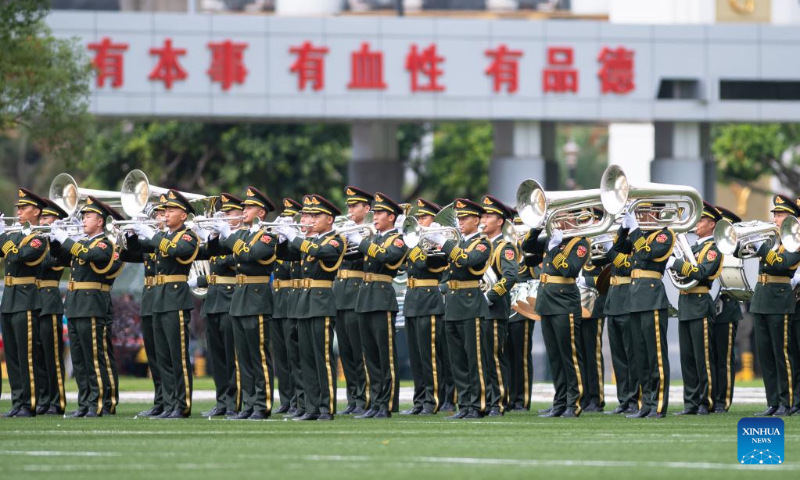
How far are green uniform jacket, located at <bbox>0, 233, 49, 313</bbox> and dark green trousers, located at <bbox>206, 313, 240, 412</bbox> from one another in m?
1.53

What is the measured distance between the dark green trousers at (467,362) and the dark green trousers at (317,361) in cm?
104

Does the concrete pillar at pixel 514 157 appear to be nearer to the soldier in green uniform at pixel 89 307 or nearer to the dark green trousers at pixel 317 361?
the soldier in green uniform at pixel 89 307

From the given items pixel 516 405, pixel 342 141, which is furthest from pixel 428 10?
pixel 516 405

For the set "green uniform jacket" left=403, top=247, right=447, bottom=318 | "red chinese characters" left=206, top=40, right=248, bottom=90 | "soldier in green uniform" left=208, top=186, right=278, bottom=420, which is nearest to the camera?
"soldier in green uniform" left=208, top=186, right=278, bottom=420

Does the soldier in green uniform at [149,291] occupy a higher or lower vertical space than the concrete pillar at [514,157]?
lower

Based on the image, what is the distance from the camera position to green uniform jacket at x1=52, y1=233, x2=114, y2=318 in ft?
47.1

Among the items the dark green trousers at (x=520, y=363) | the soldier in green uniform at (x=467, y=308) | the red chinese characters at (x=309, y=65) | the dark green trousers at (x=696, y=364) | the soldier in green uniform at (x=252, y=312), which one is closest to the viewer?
the soldier in green uniform at (x=252, y=312)

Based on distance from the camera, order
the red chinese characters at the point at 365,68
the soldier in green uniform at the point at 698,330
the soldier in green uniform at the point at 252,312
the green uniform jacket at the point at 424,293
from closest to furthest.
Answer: the soldier in green uniform at the point at 252,312 < the soldier in green uniform at the point at 698,330 < the green uniform jacket at the point at 424,293 < the red chinese characters at the point at 365,68

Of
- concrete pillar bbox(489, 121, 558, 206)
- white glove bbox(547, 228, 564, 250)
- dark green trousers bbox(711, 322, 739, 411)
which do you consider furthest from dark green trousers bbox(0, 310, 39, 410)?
concrete pillar bbox(489, 121, 558, 206)

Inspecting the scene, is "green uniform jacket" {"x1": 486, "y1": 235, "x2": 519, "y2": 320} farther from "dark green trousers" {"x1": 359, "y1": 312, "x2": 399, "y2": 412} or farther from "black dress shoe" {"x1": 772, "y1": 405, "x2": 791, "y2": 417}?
"black dress shoe" {"x1": 772, "y1": 405, "x2": 791, "y2": 417}

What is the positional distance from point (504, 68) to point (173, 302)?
1758cm

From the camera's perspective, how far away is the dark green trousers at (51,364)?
49.1 feet

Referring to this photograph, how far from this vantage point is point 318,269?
13969 millimetres

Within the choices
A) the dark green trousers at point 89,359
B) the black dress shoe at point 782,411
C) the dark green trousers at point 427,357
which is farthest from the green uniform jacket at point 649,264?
the dark green trousers at point 89,359
